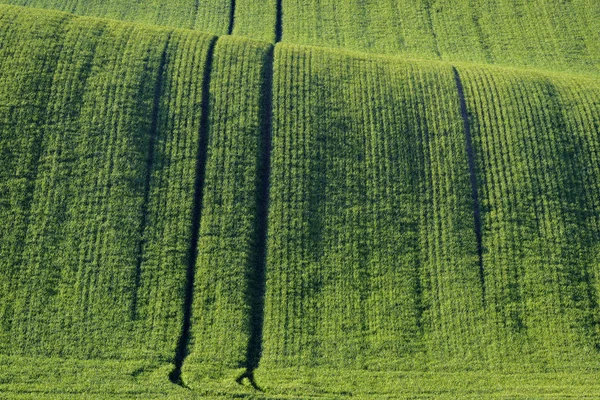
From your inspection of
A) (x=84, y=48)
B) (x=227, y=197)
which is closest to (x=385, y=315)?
(x=227, y=197)

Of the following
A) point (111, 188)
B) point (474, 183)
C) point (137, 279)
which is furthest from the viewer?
point (474, 183)

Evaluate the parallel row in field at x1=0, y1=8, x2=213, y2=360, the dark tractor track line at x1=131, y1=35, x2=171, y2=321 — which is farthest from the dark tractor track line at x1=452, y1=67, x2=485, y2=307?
the dark tractor track line at x1=131, y1=35, x2=171, y2=321

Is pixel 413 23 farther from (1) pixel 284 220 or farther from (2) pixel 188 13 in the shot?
(1) pixel 284 220

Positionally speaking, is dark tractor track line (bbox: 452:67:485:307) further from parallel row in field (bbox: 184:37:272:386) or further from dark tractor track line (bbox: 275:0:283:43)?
dark tractor track line (bbox: 275:0:283:43)

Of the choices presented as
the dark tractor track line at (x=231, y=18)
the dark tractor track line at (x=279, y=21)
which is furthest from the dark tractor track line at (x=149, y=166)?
the dark tractor track line at (x=279, y=21)

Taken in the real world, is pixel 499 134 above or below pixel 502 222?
above

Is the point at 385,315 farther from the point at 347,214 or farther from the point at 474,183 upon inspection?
the point at 474,183

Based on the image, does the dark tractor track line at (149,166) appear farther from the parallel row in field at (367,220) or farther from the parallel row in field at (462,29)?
the parallel row in field at (462,29)
